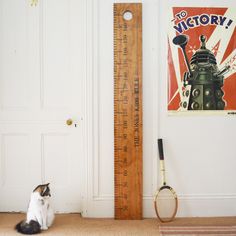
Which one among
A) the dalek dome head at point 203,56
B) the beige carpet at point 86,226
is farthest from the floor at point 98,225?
the dalek dome head at point 203,56

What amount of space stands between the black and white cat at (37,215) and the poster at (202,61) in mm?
1351

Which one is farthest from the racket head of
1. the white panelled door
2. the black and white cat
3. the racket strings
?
the black and white cat

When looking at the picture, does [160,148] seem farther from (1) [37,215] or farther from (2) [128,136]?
(1) [37,215]

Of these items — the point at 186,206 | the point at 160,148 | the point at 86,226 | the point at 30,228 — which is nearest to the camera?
the point at 30,228

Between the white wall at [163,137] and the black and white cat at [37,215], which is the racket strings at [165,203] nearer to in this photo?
the white wall at [163,137]

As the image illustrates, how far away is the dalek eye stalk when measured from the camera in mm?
2861

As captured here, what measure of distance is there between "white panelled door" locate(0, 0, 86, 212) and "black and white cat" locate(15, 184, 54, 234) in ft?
1.20

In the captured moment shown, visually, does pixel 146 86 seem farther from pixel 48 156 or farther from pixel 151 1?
pixel 48 156

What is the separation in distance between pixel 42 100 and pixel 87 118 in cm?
46

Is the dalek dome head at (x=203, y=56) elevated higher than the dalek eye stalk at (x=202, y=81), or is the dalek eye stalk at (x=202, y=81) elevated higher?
the dalek dome head at (x=203, y=56)

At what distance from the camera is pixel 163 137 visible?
114 inches

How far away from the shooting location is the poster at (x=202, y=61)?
9.36ft

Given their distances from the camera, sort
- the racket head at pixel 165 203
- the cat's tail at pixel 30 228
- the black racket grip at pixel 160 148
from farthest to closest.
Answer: the racket head at pixel 165 203, the black racket grip at pixel 160 148, the cat's tail at pixel 30 228

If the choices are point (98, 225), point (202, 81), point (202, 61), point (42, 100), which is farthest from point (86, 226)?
point (202, 61)
